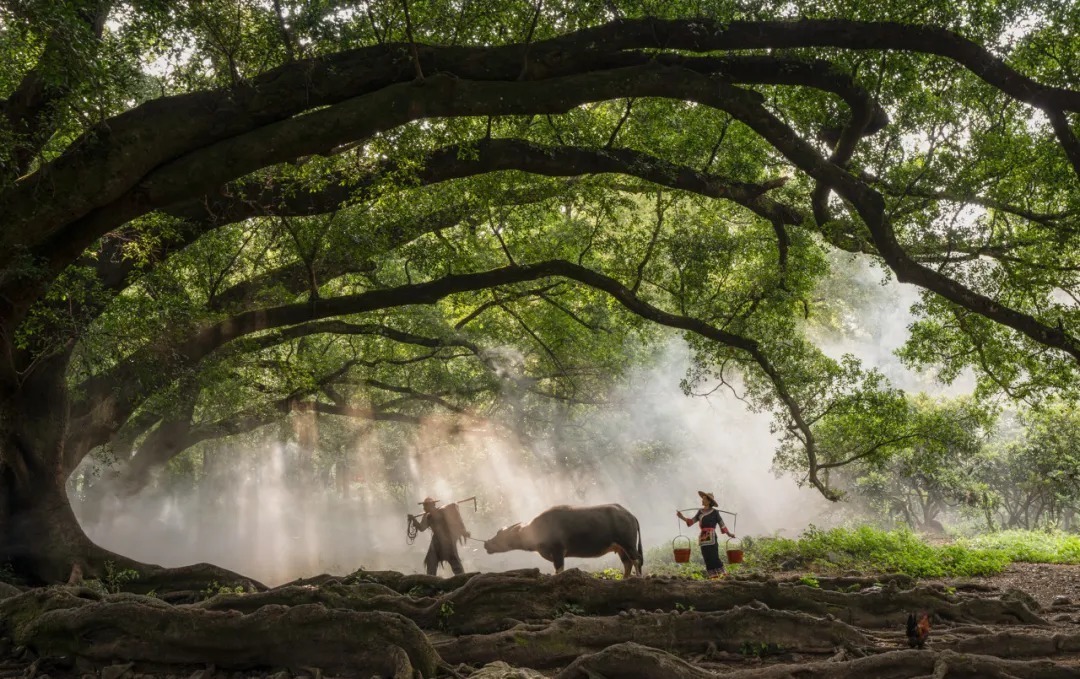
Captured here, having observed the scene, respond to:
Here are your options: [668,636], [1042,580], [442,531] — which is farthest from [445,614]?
[1042,580]

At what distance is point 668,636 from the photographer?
741cm

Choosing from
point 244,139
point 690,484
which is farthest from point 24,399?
point 690,484

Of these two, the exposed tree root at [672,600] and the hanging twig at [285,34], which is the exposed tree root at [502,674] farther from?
the hanging twig at [285,34]

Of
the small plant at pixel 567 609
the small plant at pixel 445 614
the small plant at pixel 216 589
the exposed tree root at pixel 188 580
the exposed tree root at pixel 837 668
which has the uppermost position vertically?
the exposed tree root at pixel 188 580

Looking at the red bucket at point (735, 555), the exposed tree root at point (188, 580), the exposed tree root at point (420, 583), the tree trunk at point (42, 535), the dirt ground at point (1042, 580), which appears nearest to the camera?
the exposed tree root at point (420, 583)

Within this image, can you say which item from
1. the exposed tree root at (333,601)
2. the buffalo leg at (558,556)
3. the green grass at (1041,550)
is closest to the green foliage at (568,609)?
the exposed tree root at (333,601)

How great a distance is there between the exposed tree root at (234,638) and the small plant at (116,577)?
299 centimetres

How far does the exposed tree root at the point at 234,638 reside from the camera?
6.29m

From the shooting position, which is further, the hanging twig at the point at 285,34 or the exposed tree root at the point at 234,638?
the hanging twig at the point at 285,34

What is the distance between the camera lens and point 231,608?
7391 mm

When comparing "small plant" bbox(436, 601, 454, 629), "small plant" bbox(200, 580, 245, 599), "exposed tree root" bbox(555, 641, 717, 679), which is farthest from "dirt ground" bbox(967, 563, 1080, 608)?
Result: "small plant" bbox(200, 580, 245, 599)

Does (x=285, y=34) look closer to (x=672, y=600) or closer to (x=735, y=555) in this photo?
(x=672, y=600)

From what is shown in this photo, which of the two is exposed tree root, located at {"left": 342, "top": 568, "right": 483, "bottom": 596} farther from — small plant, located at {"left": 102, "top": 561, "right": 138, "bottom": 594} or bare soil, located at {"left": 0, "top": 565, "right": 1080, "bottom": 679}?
small plant, located at {"left": 102, "top": 561, "right": 138, "bottom": 594}

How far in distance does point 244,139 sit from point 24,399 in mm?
6267
